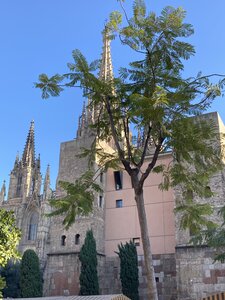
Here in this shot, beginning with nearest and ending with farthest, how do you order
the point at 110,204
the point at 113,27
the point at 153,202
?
1. the point at 113,27
2. the point at 153,202
3. the point at 110,204

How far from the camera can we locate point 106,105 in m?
9.56

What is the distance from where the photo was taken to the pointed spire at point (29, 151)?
54325 millimetres

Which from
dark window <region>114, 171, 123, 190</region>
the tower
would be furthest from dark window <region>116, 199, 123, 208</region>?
the tower

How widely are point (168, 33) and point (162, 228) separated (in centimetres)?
1559

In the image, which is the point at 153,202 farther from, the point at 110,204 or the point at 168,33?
the point at 168,33

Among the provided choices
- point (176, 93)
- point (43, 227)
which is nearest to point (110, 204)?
point (176, 93)

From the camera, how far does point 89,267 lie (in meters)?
20.7

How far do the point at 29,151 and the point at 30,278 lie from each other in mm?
35357

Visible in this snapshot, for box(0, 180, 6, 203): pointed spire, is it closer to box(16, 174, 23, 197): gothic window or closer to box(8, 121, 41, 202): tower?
box(8, 121, 41, 202): tower

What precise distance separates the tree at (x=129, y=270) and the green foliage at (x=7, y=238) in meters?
13.3

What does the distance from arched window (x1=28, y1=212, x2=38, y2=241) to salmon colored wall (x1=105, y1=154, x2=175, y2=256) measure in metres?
21.6

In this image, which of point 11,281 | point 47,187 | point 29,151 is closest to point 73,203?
point 11,281

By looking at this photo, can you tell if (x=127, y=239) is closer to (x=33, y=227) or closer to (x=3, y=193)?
(x=33, y=227)

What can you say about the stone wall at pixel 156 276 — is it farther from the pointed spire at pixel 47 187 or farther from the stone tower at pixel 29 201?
the pointed spire at pixel 47 187
